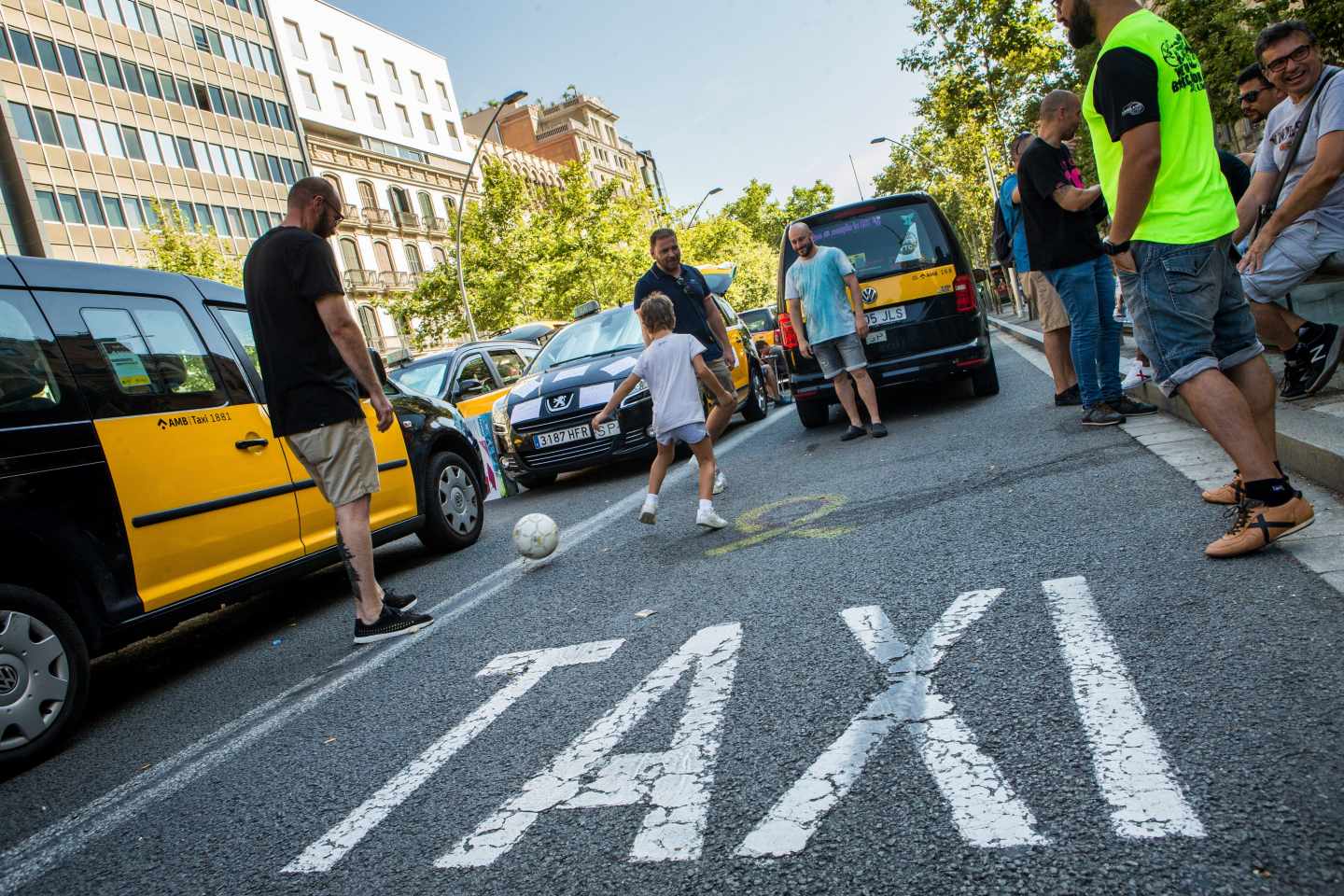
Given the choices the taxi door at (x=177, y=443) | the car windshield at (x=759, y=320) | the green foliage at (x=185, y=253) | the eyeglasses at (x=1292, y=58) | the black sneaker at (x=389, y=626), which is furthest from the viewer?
the green foliage at (x=185, y=253)

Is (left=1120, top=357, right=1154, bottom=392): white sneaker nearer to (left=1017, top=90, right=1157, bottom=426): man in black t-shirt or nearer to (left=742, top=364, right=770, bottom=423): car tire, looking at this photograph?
(left=1017, top=90, right=1157, bottom=426): man in black t-shirt

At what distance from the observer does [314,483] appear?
5.38m

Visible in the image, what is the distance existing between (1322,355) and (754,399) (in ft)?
22.1

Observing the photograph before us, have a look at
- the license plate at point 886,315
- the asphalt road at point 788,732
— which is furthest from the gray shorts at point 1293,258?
the license plate at point 886,315

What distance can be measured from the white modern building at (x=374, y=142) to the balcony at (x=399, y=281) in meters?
0.06

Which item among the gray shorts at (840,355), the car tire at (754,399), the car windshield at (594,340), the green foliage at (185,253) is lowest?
the car tire at (754,399)

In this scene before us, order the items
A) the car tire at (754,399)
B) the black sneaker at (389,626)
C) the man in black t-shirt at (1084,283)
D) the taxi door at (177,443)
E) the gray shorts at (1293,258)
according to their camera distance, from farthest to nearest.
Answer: the car tire at (754,399) → the man in black t-shirt at (1084,283) → the gray shorts at (1293,258) → the black sneaker at (389,626) → the taxi door at (177,443)

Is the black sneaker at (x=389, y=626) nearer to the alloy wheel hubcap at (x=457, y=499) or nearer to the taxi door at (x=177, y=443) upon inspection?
the taxi door at (x=177, y=443)

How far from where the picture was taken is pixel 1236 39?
Result: 1442 cm

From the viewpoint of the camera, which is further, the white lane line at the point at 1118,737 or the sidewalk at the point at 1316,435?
the sidewalk at the point at 1316,435

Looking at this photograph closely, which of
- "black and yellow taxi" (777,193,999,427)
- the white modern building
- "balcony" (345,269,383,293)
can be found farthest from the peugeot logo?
"balcony" (345,269,383,293)

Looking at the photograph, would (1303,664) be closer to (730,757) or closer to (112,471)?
(730,757)

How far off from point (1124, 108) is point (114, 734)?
15.0 feet

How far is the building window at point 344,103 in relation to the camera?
174 ft
